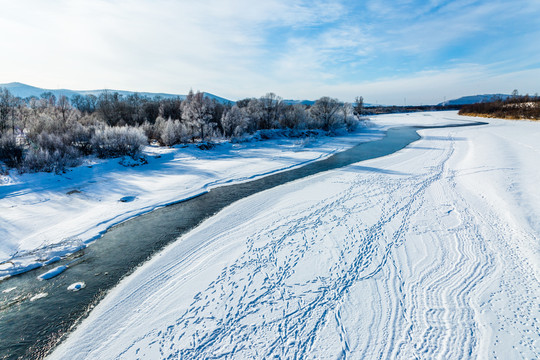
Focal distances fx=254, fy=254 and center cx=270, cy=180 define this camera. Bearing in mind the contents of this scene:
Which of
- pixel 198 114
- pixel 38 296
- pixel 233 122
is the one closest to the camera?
pixel 38 296

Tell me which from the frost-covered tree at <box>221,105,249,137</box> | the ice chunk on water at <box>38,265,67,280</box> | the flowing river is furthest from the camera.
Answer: the frost-covered tree at <box>221,105,249,137</box>

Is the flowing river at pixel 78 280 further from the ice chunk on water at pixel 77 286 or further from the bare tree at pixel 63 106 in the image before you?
the bare tree at pixel 63 106

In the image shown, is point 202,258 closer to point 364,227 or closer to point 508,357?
point 364,227

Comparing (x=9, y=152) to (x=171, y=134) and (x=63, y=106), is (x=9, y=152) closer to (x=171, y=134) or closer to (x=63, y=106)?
(x=171, y=134)

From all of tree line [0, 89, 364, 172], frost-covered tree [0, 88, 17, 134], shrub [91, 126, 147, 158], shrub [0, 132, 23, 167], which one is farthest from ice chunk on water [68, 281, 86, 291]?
frost-covered tree [0, 88, 17, 134]

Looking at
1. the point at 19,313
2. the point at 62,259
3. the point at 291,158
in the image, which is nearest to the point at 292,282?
the point at 19,313

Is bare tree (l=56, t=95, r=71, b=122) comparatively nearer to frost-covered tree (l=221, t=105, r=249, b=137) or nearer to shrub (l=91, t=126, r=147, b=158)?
shrub (l=91, t=126, r=147, b=158)

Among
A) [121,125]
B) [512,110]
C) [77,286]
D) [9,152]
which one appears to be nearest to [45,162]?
[9,152]
